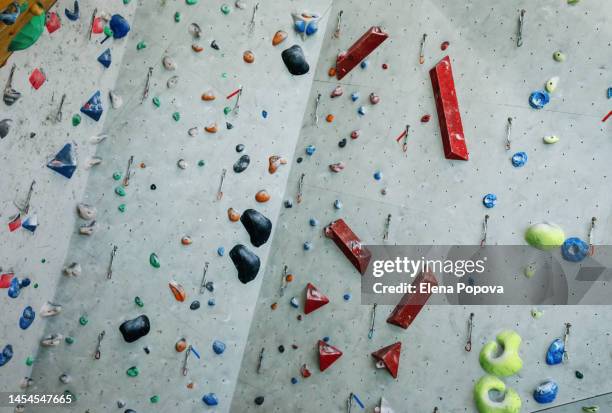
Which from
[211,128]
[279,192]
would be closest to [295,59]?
[211,128]

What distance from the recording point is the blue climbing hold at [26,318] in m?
5.08

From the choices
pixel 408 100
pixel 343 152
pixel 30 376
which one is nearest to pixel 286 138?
pixel 343 152

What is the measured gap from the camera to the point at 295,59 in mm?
5465

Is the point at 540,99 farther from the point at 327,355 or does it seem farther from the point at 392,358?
the point at 327,355

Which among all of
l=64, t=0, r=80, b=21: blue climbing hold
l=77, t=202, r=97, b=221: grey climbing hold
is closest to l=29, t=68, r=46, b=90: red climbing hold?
l=64, t=0, r=80, b=21: blue climbing hold

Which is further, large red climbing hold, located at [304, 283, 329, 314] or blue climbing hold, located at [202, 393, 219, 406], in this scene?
blue climbing hold, located at [202, 393, 219, 406]

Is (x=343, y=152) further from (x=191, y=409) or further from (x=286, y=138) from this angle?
(x=191, y=409)

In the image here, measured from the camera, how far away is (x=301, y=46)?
5523 millimetres

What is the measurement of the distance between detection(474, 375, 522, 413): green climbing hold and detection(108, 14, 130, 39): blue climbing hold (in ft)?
9.36

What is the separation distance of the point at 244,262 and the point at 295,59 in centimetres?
126

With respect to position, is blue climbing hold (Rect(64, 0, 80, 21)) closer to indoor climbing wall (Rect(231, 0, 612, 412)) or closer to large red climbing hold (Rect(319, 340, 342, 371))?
indoor climbing wall (Rect(231, 0, 612, 412))

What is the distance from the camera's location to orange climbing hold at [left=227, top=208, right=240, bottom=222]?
18.0ft

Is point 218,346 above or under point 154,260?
under

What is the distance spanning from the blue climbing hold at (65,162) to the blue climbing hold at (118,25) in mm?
717
